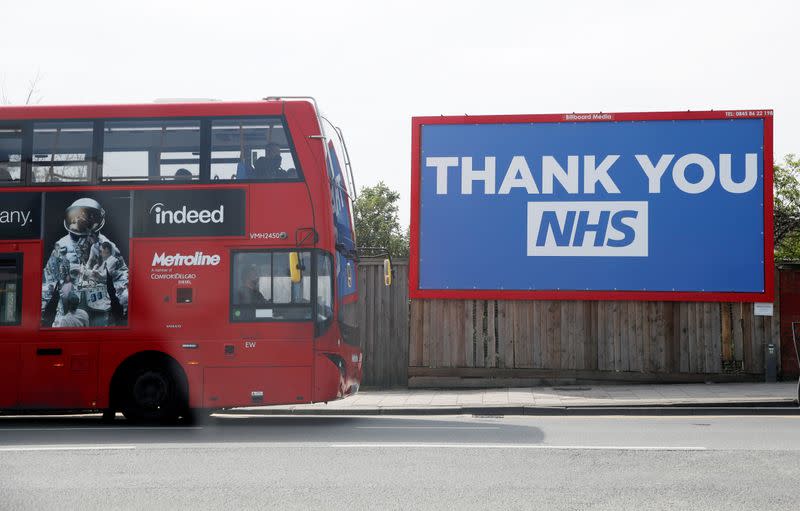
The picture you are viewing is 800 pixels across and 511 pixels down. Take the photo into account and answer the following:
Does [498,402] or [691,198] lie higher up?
[691,198]

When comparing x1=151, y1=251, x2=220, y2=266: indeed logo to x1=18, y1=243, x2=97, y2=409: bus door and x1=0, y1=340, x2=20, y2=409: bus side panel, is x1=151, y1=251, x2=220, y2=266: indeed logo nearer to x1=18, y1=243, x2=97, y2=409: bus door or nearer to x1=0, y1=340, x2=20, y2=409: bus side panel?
x1=18, y1=243, x2=97, y2=409: bus door

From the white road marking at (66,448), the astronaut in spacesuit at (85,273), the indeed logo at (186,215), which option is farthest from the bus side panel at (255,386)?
the white road marking at (66,448)

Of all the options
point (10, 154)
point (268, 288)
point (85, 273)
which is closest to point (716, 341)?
point (268, 288)

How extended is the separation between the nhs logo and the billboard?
0.02m

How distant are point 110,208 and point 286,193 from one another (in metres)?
2.40

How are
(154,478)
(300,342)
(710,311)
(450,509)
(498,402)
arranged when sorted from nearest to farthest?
(450,509) → (154,478) → (300,342) → (498,402) → (710,311)

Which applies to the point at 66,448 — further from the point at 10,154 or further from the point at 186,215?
the point at 10,154

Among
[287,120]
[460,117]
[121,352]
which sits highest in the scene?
[460,117]

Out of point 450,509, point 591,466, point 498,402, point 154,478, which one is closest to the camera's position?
point 450,509

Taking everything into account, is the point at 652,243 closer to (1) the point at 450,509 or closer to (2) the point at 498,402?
(2) the point at 498,402

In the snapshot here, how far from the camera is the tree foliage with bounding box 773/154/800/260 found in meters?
44.3

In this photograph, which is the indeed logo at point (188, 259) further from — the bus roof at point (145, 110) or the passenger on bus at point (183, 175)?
the bus roof at point (145, 110)

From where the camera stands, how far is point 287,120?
40.8 ft

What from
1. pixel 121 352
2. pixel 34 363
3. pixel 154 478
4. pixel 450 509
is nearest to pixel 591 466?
pixel 450 509
